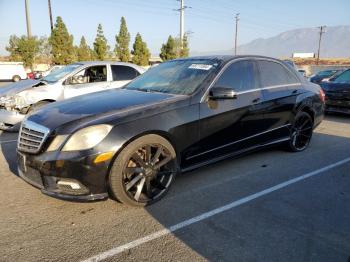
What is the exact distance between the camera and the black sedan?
3.24m

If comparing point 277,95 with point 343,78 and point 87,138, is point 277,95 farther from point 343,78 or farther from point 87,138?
point 343,78

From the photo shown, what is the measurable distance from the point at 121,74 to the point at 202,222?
599 cm

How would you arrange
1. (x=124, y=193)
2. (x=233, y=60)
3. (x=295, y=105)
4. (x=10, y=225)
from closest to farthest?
1. (x=10, y=225)
2. (x=124, y=193)
3. (x=233, y=60)
4. (x=295, y=105)

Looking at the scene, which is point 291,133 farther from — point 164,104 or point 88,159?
point 88,159

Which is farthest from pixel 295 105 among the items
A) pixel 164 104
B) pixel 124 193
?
pixel 124 193

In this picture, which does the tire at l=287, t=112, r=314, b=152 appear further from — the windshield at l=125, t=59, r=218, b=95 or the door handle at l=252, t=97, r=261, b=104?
the windshield at l=125, t=59, r=218, b=95

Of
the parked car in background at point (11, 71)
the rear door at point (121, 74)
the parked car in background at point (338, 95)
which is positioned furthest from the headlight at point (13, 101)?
the parked car in background at point (11, 71)

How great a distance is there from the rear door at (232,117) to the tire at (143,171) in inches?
14.8

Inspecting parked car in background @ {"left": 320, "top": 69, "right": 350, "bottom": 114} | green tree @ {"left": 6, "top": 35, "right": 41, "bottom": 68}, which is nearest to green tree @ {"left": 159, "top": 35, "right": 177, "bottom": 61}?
green tree @ {"left": 6, "top": 35, "right": 41, "bottom": 68}

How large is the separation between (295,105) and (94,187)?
3.66 m

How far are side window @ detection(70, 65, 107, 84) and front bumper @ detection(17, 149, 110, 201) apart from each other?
4.90m

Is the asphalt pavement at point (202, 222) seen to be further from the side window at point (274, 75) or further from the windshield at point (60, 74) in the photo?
the windshield at point (60, 74)

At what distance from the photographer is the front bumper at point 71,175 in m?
3.16

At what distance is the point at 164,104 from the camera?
3791mm
